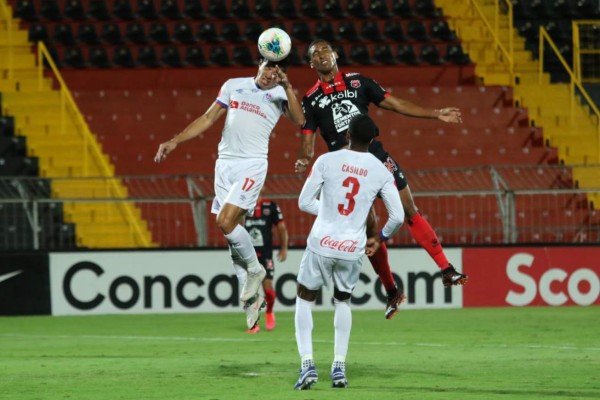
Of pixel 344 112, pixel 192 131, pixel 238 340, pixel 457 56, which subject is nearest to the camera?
pixel 192 131

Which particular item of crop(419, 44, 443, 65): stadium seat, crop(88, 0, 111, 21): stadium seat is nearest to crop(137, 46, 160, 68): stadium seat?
crop(88, 0, 111, 21): stadium seat

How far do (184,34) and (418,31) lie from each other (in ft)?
16.1

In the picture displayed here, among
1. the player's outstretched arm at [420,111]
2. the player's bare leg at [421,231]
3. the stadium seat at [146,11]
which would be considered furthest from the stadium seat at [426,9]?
the player's outstretched arm at [420,111]

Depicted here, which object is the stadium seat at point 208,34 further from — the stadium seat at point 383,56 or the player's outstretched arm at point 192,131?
the player's outstretched arm at point 192,131

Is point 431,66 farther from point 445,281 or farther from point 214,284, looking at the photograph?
point 445,281

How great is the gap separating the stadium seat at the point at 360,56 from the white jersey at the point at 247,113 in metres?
14.0

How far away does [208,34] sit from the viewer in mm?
25500

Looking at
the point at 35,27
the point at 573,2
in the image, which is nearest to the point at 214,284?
the point at 35,27

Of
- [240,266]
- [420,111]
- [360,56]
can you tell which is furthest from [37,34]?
[420,111]

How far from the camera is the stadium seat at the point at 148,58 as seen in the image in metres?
25.0

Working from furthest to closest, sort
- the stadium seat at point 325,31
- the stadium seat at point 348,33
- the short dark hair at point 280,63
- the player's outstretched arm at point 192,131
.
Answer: the stadium seat at point 348,33 → the stadium seat at point 325,31 → the short dark hair at point 280,63 → the player's outstretched arm at point 192,131

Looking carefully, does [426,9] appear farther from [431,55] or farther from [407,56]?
[407,56]

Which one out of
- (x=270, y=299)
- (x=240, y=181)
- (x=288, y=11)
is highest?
(x=288, y=11)

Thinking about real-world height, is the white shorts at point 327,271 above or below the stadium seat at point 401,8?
below
